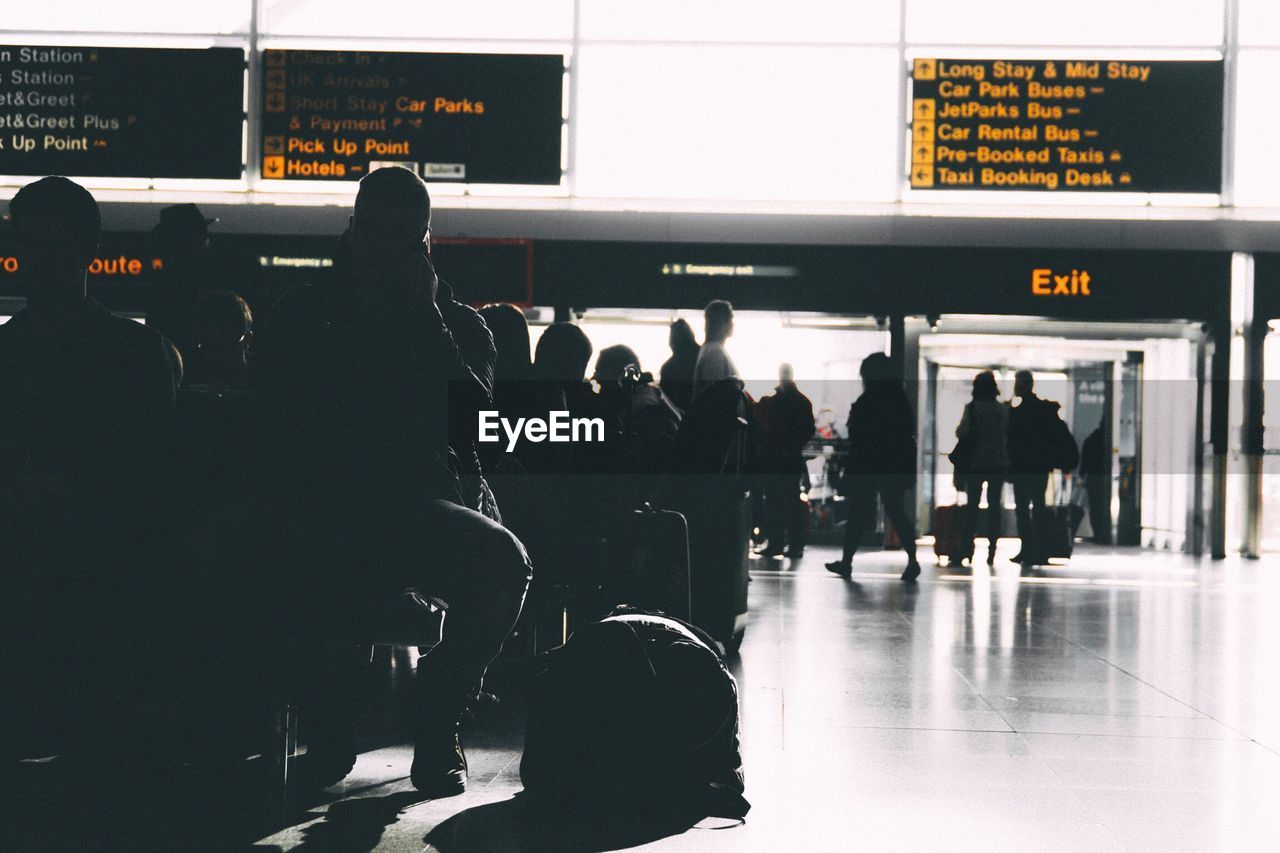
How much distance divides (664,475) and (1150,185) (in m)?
8.04

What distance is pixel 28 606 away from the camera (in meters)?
2.43

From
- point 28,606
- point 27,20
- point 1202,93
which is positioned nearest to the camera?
point 28,606

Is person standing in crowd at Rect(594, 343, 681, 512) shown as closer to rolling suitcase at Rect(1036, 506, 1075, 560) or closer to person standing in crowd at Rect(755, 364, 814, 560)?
person standing in crowd at Rect(755, 364, 814, 560)

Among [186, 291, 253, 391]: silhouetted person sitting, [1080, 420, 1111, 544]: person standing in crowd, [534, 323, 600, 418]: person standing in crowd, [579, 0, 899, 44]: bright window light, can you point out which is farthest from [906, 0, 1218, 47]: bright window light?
[186, 291, 253, 391]: silhouetted person sitting

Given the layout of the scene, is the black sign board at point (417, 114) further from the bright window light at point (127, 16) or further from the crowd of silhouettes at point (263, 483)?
the crowd of silhouettes at point (263, 483)

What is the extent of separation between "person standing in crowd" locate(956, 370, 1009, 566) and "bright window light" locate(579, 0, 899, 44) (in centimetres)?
337

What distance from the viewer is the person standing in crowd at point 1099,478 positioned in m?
13.6

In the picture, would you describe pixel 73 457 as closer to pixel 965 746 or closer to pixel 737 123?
pixel 965 746

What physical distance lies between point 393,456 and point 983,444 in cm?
868

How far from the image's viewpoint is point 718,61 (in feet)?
39.8

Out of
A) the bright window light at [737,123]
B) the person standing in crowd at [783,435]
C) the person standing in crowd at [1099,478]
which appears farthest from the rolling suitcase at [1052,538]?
the bright window light at [737,123]

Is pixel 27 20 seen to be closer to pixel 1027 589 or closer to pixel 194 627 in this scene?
pixel 1027 589

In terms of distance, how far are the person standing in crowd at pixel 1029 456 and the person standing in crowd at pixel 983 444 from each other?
0.35ft

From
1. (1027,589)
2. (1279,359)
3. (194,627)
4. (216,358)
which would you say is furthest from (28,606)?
(1279,359)
